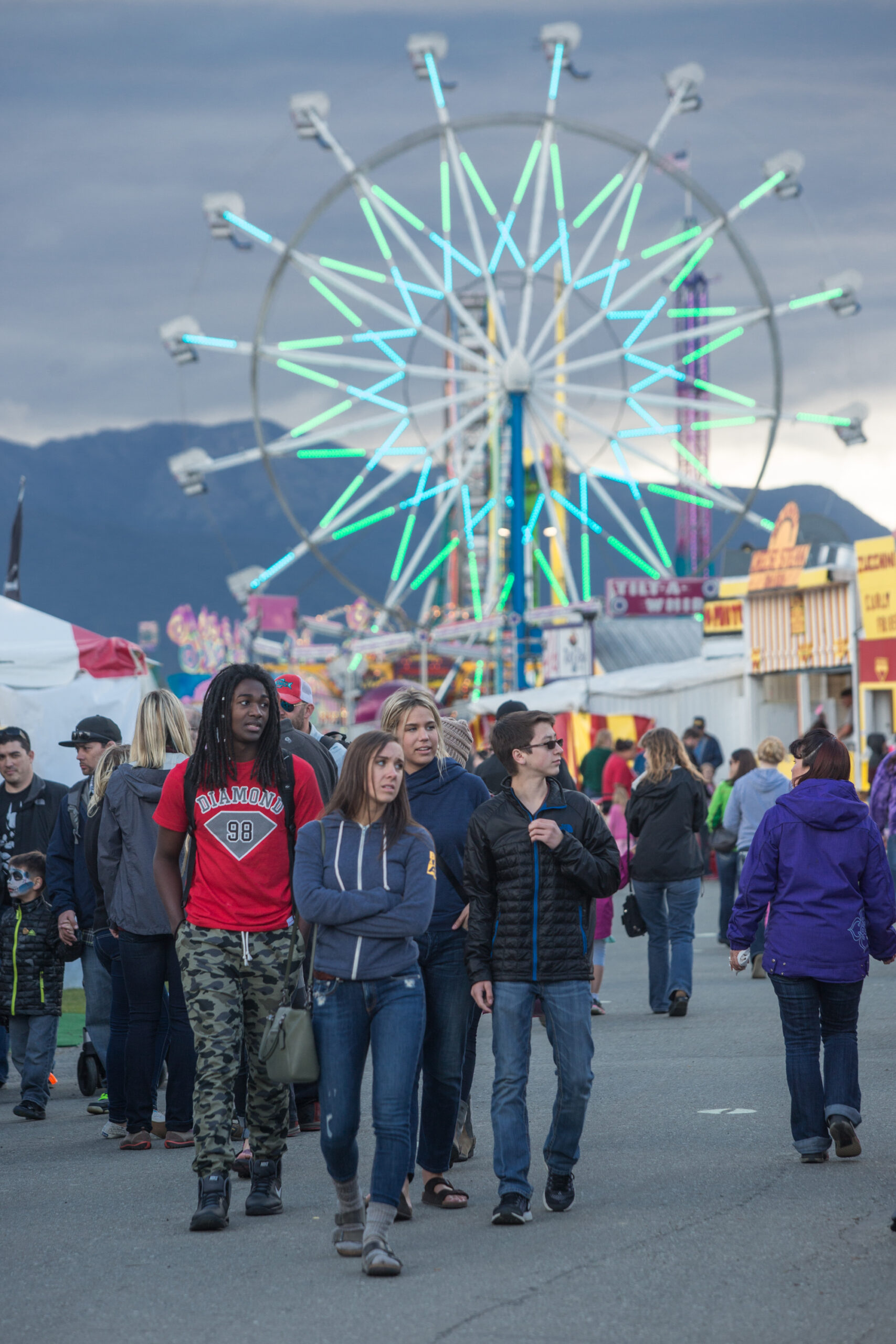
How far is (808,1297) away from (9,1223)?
2618mm

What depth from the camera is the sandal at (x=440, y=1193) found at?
5.52 m

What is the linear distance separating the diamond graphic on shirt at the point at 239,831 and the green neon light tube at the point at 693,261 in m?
25.8

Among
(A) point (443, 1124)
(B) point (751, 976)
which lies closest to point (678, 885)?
(B) point (751, 976)

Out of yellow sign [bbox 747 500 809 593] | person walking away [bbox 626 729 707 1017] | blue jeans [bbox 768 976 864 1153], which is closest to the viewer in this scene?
blue jeans [bbox 768 976 864 1153]

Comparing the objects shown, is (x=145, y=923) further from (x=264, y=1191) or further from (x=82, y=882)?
(x=264, y=1191)

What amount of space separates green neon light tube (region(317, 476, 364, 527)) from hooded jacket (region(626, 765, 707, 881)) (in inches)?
730

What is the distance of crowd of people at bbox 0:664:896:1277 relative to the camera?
490 centimetres

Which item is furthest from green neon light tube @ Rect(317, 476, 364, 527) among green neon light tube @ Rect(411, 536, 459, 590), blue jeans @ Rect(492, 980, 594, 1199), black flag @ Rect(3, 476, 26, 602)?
blue jeans @ Rect(492, 980, 594, 1199)

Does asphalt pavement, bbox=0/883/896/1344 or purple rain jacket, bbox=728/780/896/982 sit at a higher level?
purple rain jacket, bbox=728/780/896/982

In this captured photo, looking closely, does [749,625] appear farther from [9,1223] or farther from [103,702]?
[9,1223]

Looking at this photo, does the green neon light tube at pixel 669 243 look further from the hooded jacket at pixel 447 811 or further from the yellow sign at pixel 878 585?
the hooded jacket at pixel 447 811

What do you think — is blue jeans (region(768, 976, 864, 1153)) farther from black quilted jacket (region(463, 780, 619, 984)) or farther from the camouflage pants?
the camouflage pants

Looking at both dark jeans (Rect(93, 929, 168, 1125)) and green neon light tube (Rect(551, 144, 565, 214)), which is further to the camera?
green neon light tube (Rect(551, 144, 565, 214))

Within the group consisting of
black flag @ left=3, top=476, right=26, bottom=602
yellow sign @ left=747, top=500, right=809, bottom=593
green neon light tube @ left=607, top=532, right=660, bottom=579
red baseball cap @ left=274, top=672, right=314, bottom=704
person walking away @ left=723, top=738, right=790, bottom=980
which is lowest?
person walking away @ left=723, top=738, right=790, bottom=980
